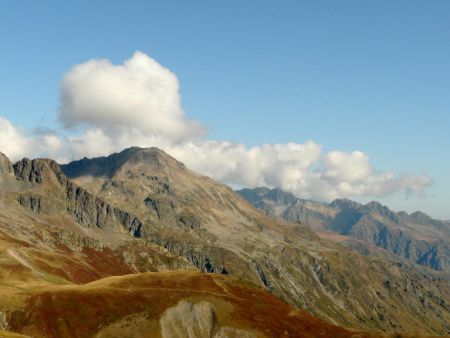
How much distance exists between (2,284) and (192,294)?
61075 mm

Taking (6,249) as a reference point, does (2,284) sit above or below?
below

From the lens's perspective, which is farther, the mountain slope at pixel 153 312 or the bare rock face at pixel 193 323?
the bare rock face at pixel 193 323

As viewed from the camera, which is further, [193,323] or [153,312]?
[193,323]

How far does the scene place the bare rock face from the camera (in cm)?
14250

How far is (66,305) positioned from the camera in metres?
143

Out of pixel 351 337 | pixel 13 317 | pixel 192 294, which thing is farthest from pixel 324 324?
pixel 13 317

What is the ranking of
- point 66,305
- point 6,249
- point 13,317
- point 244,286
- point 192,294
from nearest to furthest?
point 13,317, point 66,305, point 192,294, point 244,286, point 6,249

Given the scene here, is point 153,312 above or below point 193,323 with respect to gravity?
above

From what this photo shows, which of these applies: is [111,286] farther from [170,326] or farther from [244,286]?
[244,286]

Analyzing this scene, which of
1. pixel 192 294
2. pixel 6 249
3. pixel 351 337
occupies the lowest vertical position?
pixel 351 337

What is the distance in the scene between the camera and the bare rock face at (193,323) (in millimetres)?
142500

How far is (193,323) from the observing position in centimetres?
14662

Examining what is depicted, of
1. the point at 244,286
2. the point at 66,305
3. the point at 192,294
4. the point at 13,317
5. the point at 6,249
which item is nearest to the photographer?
the point at 13,317

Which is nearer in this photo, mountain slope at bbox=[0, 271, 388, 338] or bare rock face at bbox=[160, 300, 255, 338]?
mountain slope at bbox=[0, 271, 388, 338]
